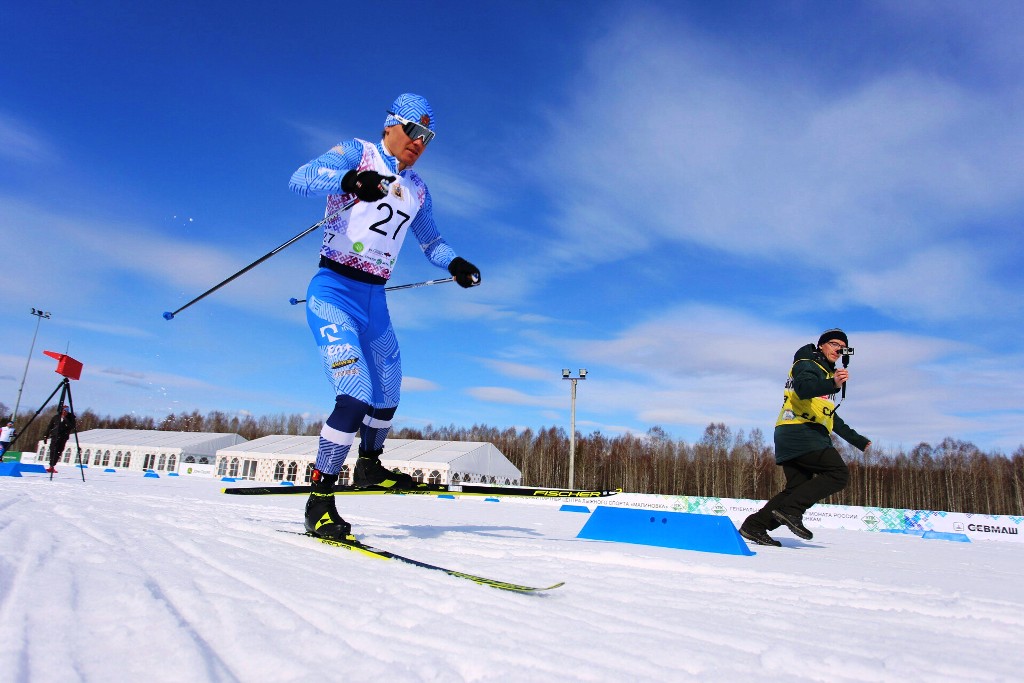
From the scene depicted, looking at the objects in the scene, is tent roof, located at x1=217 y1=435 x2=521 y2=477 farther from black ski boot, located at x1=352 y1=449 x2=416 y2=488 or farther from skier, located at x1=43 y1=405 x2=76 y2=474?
black ski boot, located at x1=352 y1=449 x2=416 y2=488

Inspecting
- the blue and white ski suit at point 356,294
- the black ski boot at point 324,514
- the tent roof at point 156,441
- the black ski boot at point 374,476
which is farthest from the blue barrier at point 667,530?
the tent roof at point 156,441

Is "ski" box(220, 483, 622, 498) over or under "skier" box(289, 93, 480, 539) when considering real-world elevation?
under

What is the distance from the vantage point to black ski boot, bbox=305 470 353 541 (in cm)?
241

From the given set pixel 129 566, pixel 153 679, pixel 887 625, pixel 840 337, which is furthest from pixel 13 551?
pixel 840 337

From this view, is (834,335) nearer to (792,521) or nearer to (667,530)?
(792,521)

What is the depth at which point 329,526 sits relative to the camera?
2.45 metres

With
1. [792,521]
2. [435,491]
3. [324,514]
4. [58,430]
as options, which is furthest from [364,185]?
[58,430]

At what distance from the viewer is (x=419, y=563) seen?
1.84m

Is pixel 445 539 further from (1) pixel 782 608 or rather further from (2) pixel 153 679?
(2) pixel 153 679

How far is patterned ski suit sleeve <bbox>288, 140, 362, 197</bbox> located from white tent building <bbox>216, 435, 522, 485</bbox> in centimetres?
2544

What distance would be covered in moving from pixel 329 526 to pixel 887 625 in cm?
206

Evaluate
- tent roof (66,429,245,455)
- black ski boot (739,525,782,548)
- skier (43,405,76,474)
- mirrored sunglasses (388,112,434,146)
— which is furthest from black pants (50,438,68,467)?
tent roof (66,429,245,455)

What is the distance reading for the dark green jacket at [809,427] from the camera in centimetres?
386

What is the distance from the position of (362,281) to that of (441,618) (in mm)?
2329
